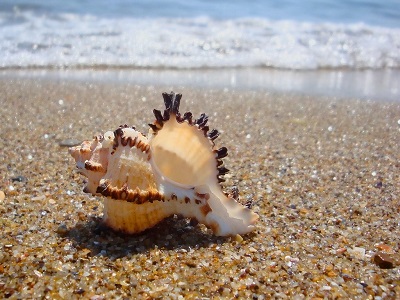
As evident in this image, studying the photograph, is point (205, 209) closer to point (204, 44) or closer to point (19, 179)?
point (19, 179)

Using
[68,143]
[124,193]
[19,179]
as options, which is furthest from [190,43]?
[124,193]

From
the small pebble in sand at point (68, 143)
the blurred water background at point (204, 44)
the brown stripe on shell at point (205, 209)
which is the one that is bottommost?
the small pebble in sand at point (68, 143)

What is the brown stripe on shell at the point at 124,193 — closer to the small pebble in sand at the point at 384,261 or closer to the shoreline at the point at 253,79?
the small pebble in sand at the point at 384,261

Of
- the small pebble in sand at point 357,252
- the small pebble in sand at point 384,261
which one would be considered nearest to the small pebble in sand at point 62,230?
the small pebble in sand at point 357,252

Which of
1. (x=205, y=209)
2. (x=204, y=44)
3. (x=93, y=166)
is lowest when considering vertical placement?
(x=205, y=209)

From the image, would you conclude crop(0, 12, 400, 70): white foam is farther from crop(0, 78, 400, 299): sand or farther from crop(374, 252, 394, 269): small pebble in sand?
crop(374, 252, 394, 269): small pebble in sand

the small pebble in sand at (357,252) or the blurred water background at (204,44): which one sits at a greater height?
the blurred water background at (204,44)

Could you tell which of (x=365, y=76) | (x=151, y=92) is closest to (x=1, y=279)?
(x=151, y=92)
